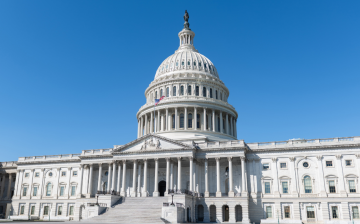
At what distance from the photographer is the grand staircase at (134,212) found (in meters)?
47.2

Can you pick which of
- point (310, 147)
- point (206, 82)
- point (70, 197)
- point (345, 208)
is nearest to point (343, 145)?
point (310, 147)

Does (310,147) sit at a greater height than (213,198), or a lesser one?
greater

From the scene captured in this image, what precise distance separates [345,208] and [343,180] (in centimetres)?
456

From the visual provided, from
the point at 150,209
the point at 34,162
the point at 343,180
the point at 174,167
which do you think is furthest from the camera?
the point at 34,162

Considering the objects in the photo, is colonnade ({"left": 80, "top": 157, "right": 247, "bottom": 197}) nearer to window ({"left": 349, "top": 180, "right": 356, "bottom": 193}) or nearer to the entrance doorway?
the entrance doorway

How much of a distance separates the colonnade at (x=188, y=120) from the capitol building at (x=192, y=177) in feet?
0.80

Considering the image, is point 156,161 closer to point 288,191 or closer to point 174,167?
point 174,167

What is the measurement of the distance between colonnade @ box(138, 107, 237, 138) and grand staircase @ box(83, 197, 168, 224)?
73.7 ft

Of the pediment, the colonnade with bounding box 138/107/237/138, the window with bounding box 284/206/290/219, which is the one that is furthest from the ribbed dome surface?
the window with bounding box 284/206/290/219

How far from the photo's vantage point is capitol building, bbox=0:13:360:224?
5372 centimetres

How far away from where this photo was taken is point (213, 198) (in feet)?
184

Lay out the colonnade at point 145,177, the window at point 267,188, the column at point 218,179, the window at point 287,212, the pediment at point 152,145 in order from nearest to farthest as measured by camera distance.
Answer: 1. the window at point 287,212
2. the column at point 218,179
3. the colonnade at point 145,177
4. the window at point 267,188
5. the pediment at point 152,145

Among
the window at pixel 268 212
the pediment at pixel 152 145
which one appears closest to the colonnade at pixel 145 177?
the pediment at pixel 152 145

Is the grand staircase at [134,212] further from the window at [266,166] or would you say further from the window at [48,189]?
the window at [48,189]
